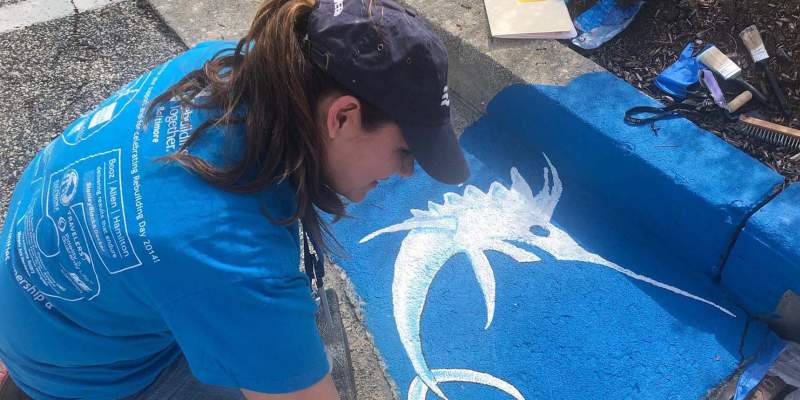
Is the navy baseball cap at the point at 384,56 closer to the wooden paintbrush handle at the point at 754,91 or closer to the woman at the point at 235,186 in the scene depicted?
the woman at the point at 235,186

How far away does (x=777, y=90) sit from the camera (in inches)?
115

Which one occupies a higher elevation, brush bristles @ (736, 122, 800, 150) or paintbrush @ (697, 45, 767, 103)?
paintbrush @ (697, 45, 767, 103)

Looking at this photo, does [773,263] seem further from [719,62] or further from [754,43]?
[754,43]

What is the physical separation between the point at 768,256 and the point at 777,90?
0.98 m

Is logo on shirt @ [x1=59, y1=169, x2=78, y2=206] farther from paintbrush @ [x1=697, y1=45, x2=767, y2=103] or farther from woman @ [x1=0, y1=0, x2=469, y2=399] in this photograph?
paintbrush @ [x1=697, y1=45, x2=767, y2=103]

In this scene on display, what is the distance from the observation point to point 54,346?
149 centimetres

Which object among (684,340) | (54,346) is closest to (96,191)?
(54,346)

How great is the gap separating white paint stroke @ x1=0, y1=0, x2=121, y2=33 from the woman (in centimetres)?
331

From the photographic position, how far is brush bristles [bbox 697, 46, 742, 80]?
2960 millimetres

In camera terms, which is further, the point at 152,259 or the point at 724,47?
the point at 724,47

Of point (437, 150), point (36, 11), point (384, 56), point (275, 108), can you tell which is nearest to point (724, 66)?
point (437, 150)

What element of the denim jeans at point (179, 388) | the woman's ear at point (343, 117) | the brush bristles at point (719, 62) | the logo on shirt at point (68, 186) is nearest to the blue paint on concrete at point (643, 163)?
the brush bristles at point (719, 62)

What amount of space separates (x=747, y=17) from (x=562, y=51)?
3.07 ft

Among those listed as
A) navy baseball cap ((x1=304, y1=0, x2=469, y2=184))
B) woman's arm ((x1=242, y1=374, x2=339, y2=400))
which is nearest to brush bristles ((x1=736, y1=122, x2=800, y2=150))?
navy baseball cap ((x1=304, y1=0, x2=469, y2=184))
